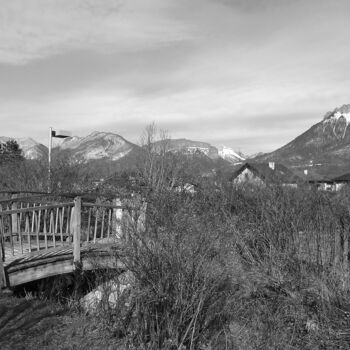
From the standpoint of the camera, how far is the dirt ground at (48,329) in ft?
14.3

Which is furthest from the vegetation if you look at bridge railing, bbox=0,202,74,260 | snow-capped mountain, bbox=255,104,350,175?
snow-capped mountain, bbox=255,104,350,175

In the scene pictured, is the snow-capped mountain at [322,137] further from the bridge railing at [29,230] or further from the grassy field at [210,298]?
the grassy field at [210,298]

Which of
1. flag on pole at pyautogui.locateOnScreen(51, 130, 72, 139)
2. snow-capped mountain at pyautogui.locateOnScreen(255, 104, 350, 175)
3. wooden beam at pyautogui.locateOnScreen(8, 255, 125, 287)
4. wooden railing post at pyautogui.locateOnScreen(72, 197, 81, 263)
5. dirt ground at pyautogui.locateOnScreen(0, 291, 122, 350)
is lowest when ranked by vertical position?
dirt ground at pyautogui.locateOnScreen(0, 291, 122, 350)

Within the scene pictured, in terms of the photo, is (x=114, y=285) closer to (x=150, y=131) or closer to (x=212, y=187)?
(x=212, y=187)

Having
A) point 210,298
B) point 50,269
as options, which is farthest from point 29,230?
point 210,298

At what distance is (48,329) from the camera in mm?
4719

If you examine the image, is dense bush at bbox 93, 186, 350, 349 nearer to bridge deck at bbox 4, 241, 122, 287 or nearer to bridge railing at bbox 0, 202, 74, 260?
bridge deck at bbox 4, 241, 122, 287

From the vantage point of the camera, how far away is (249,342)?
5270mm

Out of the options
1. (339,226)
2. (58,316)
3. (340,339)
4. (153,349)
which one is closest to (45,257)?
(58,316)

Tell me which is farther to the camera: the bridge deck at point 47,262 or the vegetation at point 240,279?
the bridge deck at point 47,262

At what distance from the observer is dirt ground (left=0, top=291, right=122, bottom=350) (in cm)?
437

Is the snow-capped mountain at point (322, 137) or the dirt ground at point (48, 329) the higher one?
the snow-capped mountain at point (322, 137)

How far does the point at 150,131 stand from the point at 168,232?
31963 mm

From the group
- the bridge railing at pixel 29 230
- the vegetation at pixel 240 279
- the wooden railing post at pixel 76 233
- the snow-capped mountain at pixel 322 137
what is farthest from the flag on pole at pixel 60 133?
the snow-capped mountain at pixel 322 137
